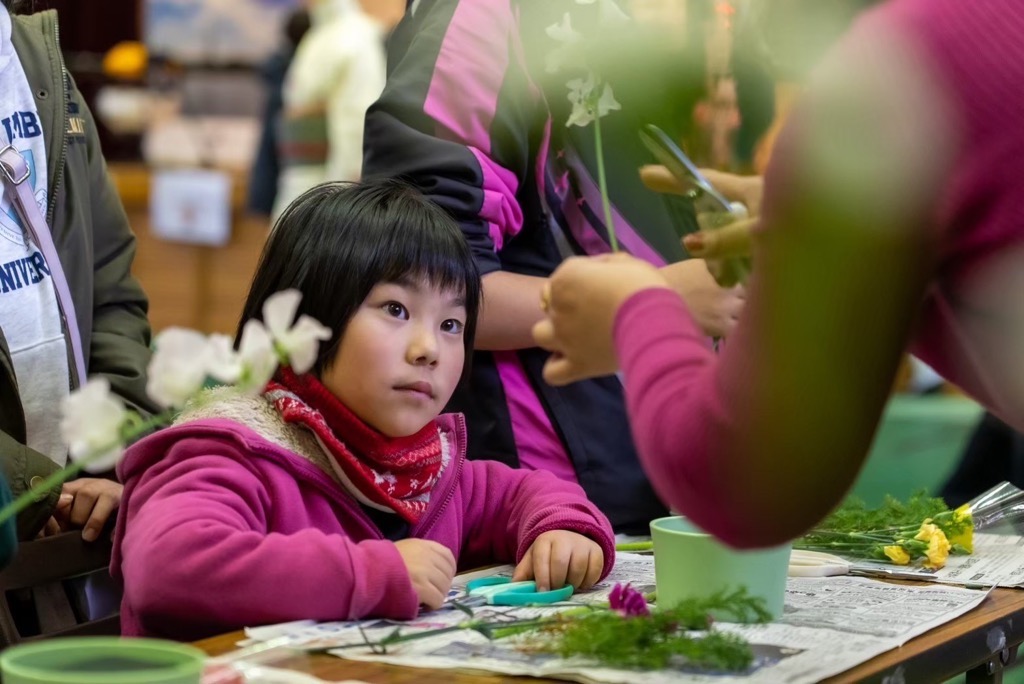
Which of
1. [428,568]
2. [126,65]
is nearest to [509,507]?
[428,568]

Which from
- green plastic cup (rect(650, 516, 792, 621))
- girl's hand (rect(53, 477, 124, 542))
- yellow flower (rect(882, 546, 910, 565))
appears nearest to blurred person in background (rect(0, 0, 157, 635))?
girl's hand (rect(53, 477, 124, 542))

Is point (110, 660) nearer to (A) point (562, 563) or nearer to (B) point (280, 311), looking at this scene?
(B) point (280, 311)

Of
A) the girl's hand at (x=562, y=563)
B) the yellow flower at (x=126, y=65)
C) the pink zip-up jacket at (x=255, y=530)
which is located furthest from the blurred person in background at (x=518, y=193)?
the yellow flower at (x=126, y=65)

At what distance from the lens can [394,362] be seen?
1453mm

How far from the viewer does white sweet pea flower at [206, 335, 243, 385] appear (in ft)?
2.89

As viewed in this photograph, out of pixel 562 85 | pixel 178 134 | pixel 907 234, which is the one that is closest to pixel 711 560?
pixel 907 234

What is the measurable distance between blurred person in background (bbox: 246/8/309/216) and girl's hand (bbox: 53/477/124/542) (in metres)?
5.08

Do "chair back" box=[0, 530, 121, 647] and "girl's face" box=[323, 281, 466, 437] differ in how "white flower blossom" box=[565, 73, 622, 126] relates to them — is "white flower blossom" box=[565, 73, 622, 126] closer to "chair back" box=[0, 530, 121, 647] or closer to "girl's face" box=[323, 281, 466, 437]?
"girl's face" box=[323, 281, 466, 437]

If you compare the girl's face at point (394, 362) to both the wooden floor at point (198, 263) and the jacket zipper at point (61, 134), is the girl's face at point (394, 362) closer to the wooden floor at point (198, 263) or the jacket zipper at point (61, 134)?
the jacket zipper at point (61, 134)

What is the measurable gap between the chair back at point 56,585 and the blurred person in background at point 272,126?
516 cm

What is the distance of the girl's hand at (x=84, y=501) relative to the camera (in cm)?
161

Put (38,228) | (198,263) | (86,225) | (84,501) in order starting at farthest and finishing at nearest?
(198,263)
(86,225)
(38,228)
(84,501)

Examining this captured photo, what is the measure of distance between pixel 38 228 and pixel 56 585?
1.50 ft

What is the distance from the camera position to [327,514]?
4.65 feet
